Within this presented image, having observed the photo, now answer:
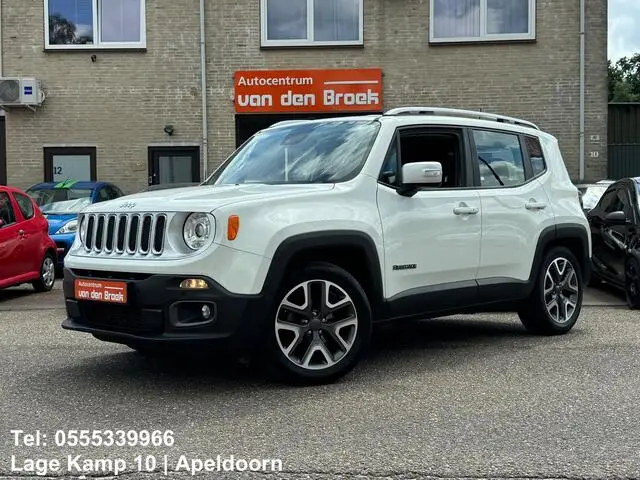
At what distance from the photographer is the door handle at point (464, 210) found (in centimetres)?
599

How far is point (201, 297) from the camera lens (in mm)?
4664

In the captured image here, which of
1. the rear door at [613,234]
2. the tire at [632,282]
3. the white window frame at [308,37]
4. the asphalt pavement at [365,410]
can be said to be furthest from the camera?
the white window frame at [308,37]

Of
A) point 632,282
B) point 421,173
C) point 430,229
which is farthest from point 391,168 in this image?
point 632,282

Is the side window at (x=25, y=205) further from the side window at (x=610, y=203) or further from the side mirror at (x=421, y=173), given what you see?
the side window at (x=610, y=203)

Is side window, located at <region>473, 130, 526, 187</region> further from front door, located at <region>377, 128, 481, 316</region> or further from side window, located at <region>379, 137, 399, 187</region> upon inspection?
side window, located at <region>379, 137, 399, 187</region>

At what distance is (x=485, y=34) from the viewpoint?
16.7m

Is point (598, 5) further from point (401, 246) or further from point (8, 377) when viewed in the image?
point (8, 377)

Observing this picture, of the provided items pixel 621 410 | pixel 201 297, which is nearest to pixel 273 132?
pixel 201 297

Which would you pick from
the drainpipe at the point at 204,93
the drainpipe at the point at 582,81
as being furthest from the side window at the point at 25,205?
the drainpipe at the point at 582,81

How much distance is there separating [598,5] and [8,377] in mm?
14755

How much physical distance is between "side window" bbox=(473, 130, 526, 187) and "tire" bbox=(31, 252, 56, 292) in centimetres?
710

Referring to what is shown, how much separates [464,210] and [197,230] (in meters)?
2.25

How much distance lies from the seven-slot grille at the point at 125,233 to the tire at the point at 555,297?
11.4ft

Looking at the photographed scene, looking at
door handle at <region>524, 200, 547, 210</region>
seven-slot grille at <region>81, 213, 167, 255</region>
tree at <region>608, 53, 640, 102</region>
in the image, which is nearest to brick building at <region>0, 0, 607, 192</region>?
door handle at <region>524, 200, 547, 210</region>
